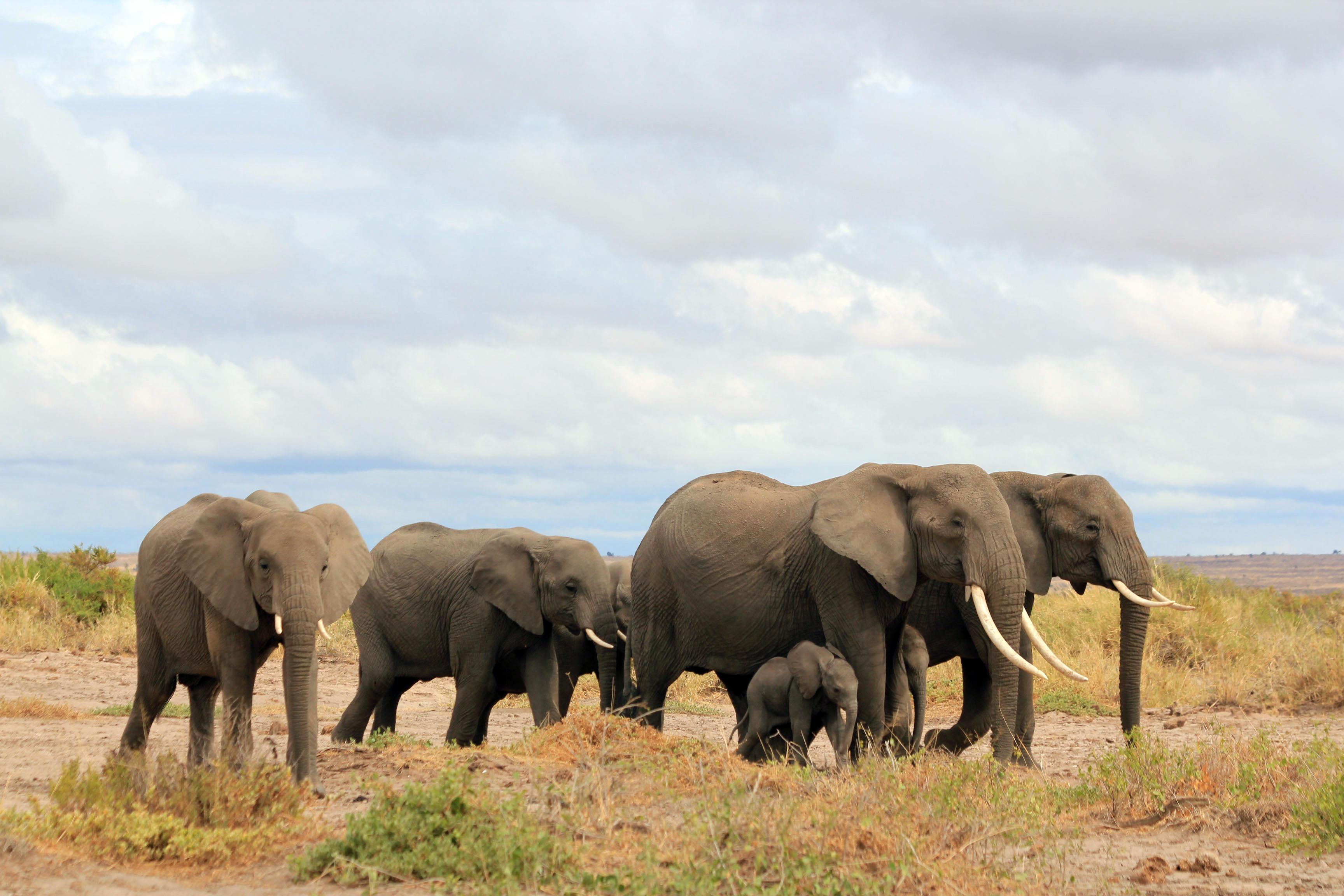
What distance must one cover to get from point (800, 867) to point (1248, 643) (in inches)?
609

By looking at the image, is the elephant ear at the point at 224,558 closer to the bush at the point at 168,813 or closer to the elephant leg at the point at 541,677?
the bush at the point at 168,813

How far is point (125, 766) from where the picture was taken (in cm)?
841

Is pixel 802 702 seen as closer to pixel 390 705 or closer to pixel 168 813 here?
pixel 168 813

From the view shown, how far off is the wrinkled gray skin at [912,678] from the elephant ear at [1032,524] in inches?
36.5

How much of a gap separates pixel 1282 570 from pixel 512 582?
492 feet

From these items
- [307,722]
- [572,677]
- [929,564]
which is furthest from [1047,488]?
[307,722]

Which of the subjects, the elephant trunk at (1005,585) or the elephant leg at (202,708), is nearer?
the elephant trunk at (1005,585)

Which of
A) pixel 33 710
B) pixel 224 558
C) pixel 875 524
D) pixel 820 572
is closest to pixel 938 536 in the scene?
pixel 875 524

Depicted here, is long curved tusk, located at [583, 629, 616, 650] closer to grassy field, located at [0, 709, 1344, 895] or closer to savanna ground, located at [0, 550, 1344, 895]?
savanna ground, located at [0, 550, 1344, 895]

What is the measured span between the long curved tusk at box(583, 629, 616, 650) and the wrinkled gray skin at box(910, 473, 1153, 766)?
319 cm

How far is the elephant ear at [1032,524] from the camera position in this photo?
12.2 meters

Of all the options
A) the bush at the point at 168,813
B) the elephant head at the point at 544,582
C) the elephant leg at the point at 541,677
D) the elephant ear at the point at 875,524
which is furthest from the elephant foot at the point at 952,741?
the bush at the point at 168,813

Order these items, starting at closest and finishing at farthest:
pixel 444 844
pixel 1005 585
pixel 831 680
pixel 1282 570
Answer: pixel 444 844 → pixel 1005 585 → pixel 831 680 → pixel 1282 570

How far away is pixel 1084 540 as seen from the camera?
12.1 metres
